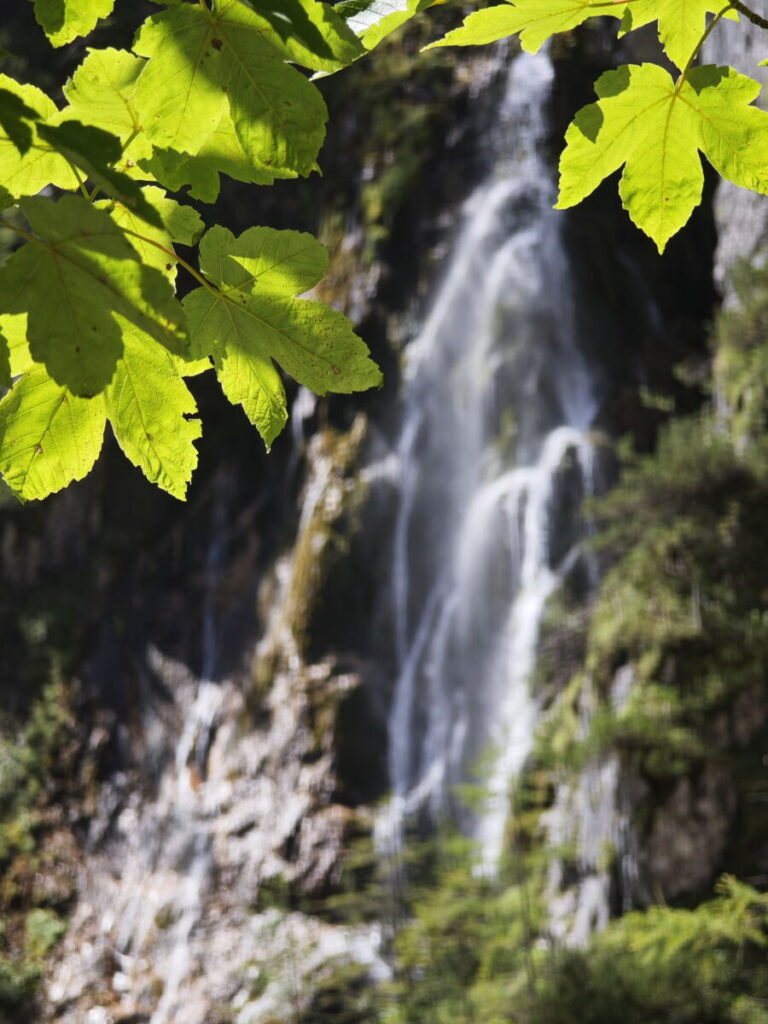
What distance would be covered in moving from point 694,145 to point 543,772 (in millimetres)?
4329

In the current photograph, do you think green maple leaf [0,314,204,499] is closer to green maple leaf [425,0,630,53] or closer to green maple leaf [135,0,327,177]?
green maple leaf [135,0,327,177]

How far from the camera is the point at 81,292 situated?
312 millimetres

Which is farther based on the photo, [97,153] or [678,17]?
[678,17]

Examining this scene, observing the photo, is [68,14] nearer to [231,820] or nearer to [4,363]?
[4,363]

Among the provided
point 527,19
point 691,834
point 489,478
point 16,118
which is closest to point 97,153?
point 16,118

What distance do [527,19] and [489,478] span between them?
17.9ft

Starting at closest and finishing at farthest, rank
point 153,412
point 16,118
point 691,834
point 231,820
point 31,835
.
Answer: point 16,118
point 153,412
point 691,834
point 231,820
point 31,835

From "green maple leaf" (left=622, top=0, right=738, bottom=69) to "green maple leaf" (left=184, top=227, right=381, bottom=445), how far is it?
196 mm

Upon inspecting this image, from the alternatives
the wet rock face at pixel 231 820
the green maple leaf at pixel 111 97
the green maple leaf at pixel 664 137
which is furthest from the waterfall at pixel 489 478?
the green maple leaf at pixel 111 97

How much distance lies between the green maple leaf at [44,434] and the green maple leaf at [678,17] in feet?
1.03

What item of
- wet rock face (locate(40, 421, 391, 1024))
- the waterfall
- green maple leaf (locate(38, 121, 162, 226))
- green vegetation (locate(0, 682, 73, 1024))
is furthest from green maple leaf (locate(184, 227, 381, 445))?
green vegetation (locate(0, 682, 73, 1024))

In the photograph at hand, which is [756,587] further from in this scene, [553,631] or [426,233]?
[426,233]

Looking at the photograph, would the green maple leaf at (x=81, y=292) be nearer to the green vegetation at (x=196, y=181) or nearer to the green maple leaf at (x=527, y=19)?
the green vegetation at (x=196, y=181)

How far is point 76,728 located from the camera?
25.7 feet
